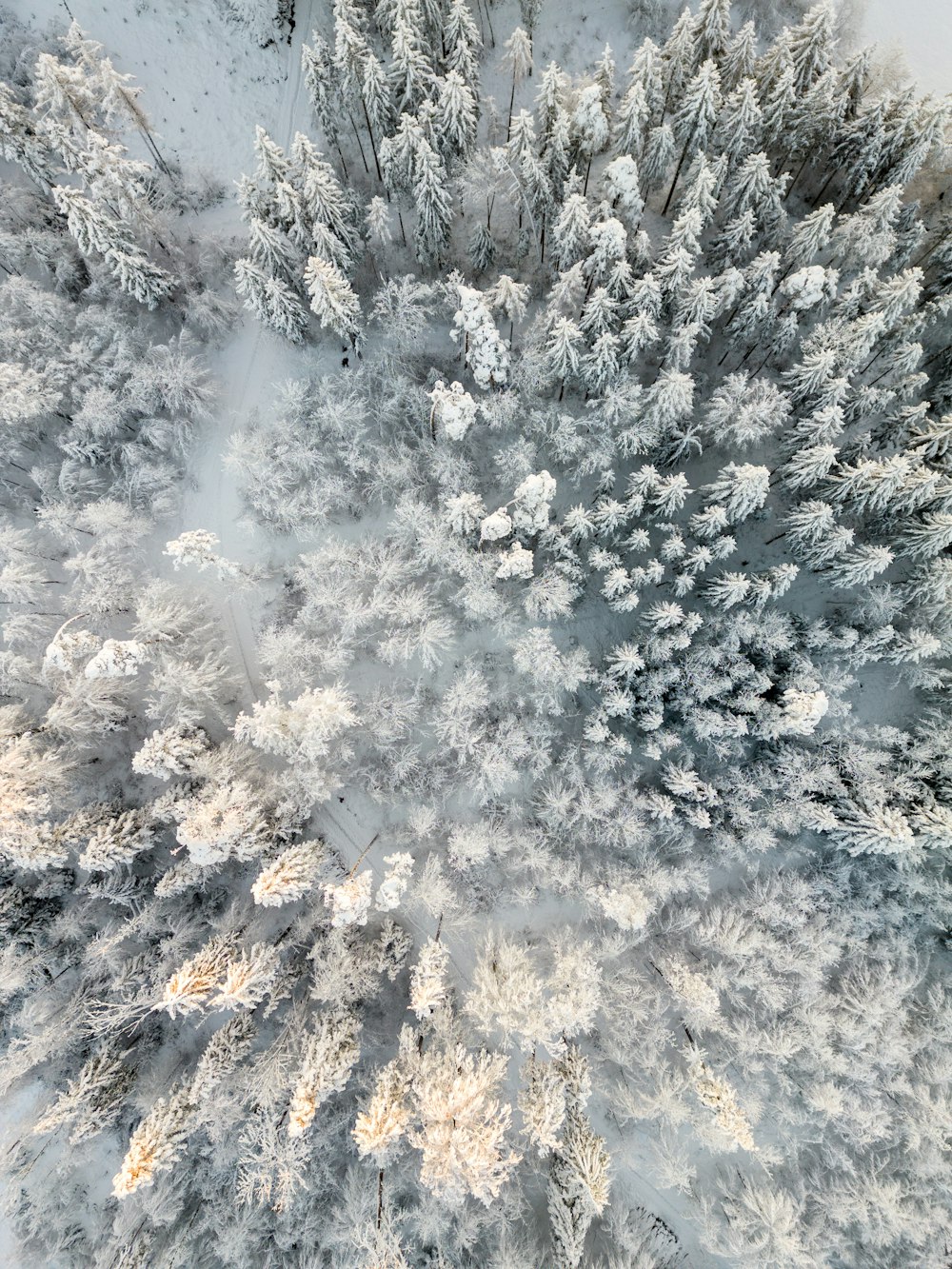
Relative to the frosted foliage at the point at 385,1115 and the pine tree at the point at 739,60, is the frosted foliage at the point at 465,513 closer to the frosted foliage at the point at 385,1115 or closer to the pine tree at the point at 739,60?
the pine tree at the point at 739,60

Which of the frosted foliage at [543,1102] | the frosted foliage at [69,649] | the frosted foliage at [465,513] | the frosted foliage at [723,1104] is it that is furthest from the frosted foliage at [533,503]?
the frosted foliage at [723,1104]

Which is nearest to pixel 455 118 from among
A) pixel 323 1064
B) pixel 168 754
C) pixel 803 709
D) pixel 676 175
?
pixel 676 175

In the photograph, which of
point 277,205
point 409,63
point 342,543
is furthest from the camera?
point 342,543

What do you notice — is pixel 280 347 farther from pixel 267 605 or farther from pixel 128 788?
pixel 128 788

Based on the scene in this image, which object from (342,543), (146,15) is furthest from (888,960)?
(146,15)

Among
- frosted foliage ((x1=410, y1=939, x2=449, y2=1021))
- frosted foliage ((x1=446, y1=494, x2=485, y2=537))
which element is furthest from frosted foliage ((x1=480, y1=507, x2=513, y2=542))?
frosted foliage ((x1=410, y1=939, x2=449, y2=1021))
